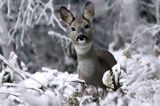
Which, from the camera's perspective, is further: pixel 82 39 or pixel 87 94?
pixel 82 39

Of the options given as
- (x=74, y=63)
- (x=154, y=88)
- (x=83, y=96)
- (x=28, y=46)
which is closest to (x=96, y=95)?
(x=83, y=96)

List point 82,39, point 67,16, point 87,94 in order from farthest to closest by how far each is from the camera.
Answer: point 67,16 → point 82,39 → point 87,94

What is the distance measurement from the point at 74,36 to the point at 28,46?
25.7 feet

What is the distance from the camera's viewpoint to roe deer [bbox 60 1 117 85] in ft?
20.7

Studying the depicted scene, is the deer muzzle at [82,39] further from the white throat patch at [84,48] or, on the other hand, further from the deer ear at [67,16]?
the deer ear at [67,16]

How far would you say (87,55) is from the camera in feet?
21.3

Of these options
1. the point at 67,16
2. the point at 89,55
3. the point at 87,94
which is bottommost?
the point at 87,94

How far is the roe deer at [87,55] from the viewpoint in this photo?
631 centimetres

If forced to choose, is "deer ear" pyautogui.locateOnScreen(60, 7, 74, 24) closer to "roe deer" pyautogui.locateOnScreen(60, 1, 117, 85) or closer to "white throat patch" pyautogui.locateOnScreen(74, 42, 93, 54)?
"roe deer" pyautogui.locateOnScreen(60, 1, 117, 85)

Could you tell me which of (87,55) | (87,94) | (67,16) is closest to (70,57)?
(67,16)

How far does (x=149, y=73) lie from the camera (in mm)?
6031

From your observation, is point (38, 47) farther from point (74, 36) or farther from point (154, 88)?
point (154, 88)

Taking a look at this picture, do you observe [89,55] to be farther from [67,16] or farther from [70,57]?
[70,57]

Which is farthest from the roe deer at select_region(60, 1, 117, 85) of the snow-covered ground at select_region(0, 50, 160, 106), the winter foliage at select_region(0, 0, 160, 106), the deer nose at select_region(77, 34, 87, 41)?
the snow-covered ground at select_region(0, 50, 160, 106)
